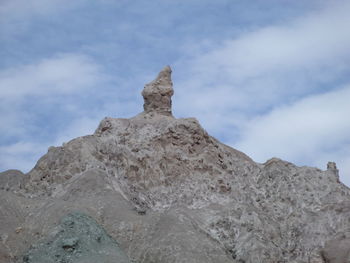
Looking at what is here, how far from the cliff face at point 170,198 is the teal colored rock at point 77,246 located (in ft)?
0.60

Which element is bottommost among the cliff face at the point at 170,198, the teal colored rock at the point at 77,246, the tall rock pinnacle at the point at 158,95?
the teal colored rock at the point at 77,246

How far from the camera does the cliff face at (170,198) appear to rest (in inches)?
1976

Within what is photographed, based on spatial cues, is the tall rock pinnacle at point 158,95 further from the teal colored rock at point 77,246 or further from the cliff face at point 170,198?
the teal colored rock at point 77,246

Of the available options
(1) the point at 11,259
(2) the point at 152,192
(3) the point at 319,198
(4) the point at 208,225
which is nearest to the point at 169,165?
(2) the point at 152,192

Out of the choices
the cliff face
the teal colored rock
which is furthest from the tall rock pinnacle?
the teal colored rock

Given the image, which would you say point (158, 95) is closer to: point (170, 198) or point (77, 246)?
point (170, 198)

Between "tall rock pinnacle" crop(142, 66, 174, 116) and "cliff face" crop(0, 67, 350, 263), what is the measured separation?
8cm

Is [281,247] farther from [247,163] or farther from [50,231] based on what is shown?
[50,231]

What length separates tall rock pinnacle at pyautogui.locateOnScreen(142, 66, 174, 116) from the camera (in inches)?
2500

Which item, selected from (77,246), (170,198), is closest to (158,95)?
(170,198)

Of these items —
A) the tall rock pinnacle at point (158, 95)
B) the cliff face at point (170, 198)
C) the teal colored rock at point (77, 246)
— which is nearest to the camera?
the teal colored rock at point (77, 246)

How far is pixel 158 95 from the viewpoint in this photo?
208ft

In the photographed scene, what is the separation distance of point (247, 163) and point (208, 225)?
1121 cm

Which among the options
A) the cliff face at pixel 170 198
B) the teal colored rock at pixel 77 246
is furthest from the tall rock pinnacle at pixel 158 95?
the teal colored rock at pixel 77 246
